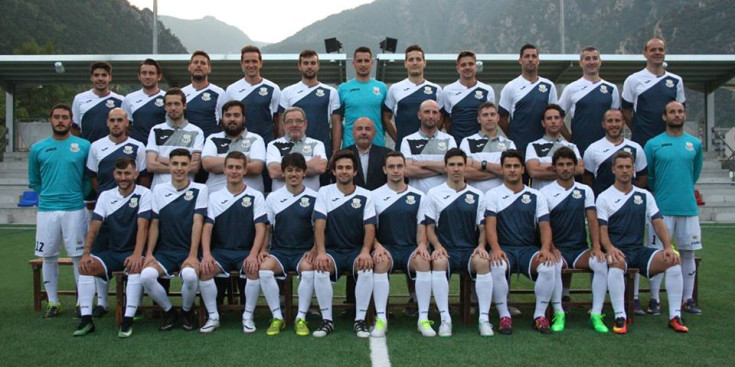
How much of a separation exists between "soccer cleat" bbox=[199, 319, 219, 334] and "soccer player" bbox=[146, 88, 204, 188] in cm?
143

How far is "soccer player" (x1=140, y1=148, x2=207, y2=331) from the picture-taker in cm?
535

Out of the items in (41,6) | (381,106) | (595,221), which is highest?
(41,6)

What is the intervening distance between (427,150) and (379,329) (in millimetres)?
1821

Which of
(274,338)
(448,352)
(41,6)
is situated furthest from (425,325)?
(41,6)

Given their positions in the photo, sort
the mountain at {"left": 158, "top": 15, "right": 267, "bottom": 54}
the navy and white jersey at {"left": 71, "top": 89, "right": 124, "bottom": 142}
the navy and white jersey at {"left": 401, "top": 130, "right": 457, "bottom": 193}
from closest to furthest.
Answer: the navy and white jersey at {"left": 401, "top": 130, "right": 457, "bottom": 193}
the navy and white jersey at {"left": 71, "top": 89, "right": 124, "bottom": 142}
the mountain at {"left": 158, "top": 15, "right": 267, "bottom": 54}

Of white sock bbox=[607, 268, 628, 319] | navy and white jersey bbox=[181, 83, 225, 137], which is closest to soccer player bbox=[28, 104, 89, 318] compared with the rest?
navy and white jersey bbox=[181, 83, 225, 137]

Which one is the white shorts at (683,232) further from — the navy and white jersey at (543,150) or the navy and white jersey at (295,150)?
the navy and white jersey at (295,150)

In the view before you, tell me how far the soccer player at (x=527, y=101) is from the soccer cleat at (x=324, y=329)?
261cm

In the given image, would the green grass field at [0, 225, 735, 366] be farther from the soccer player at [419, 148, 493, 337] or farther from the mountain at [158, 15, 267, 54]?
the mountain at [158, 15, 267, 54]

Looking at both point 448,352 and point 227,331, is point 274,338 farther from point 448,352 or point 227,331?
point 448,352

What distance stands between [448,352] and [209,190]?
108 inches

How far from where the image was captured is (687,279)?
600 centimetres

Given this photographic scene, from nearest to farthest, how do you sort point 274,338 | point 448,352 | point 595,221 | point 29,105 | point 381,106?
point 448,352 → point 274,338 → point 595,221 → point 381,106 → point 29,105

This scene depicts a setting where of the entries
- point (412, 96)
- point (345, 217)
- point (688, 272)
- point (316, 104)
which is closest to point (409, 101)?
point (412, 96)
